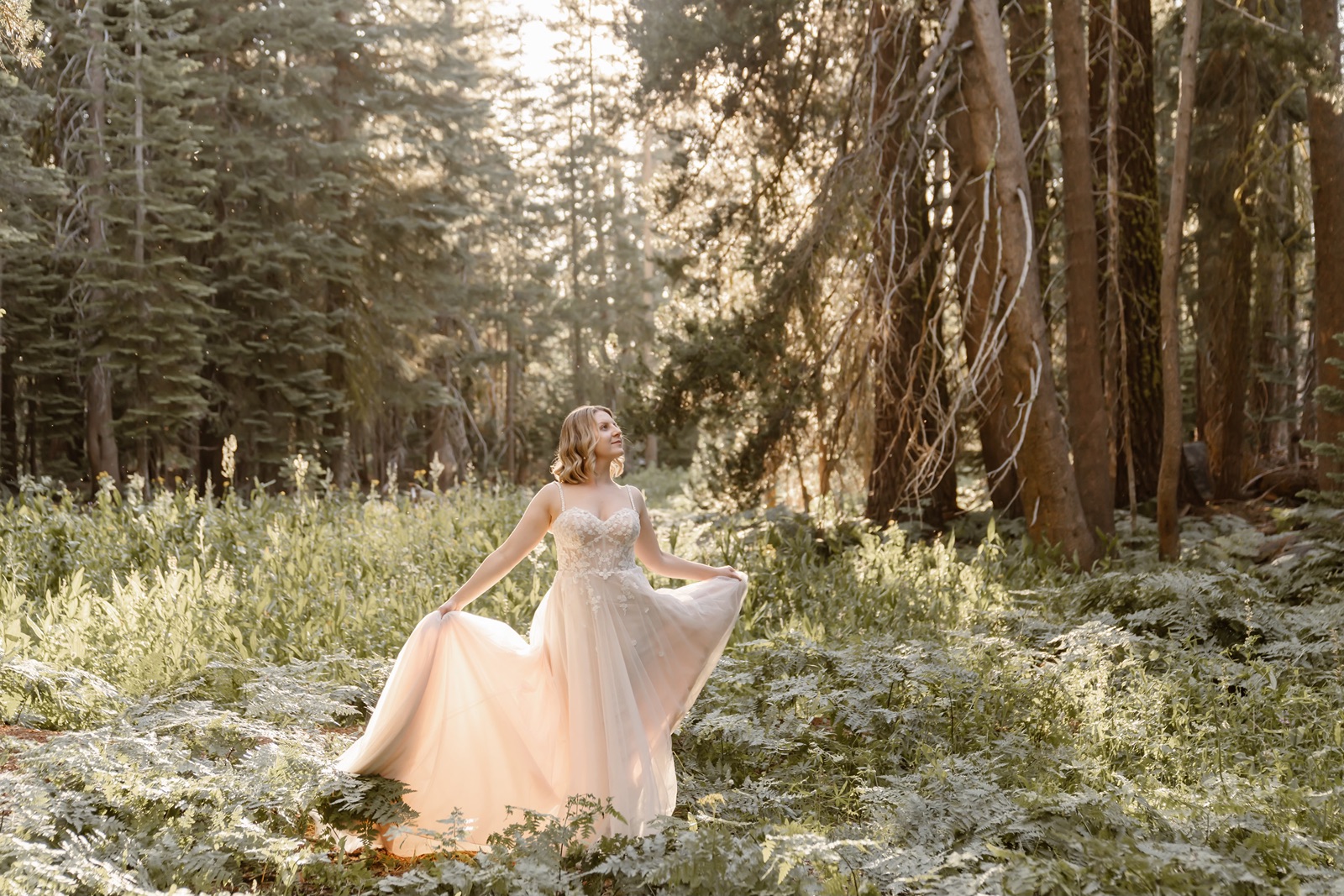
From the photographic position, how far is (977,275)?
1012 centimetres

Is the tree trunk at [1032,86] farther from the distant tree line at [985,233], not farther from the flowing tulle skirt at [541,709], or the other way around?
the flowing tulle skirt at [541,709]

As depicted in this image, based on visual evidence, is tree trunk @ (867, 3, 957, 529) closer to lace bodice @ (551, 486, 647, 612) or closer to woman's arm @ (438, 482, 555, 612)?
lace bodice @ (551, 486, 647, 612)

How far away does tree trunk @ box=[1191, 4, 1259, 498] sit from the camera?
546 inches

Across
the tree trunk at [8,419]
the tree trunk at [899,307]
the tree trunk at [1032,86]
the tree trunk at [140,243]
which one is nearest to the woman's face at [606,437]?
the tree trunk at [899,307]

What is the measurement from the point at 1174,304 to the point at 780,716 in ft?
18.8

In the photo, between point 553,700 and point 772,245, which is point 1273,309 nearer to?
point 772,245

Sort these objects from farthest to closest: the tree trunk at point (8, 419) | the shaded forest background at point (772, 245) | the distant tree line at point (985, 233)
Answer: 1. the tree trunk at point (8, 419)
2. the shaded forest background at point (772, 245)
3. the distant tree line at point (985, 233)

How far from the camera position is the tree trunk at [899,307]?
9797 mm

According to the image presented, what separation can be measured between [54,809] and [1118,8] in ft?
40.0

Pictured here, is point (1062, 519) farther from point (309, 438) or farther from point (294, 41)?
point (294, 41)

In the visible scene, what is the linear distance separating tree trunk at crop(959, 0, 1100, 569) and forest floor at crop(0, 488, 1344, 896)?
52cm

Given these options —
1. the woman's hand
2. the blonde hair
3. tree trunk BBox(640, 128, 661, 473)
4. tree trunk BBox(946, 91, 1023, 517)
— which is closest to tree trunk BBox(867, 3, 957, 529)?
tree trunk BBox(946, 91, 1023, 517)

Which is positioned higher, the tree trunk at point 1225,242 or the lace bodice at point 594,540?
the tree trunk at point 1225,242

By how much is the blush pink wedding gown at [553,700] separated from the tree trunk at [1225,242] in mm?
11177
